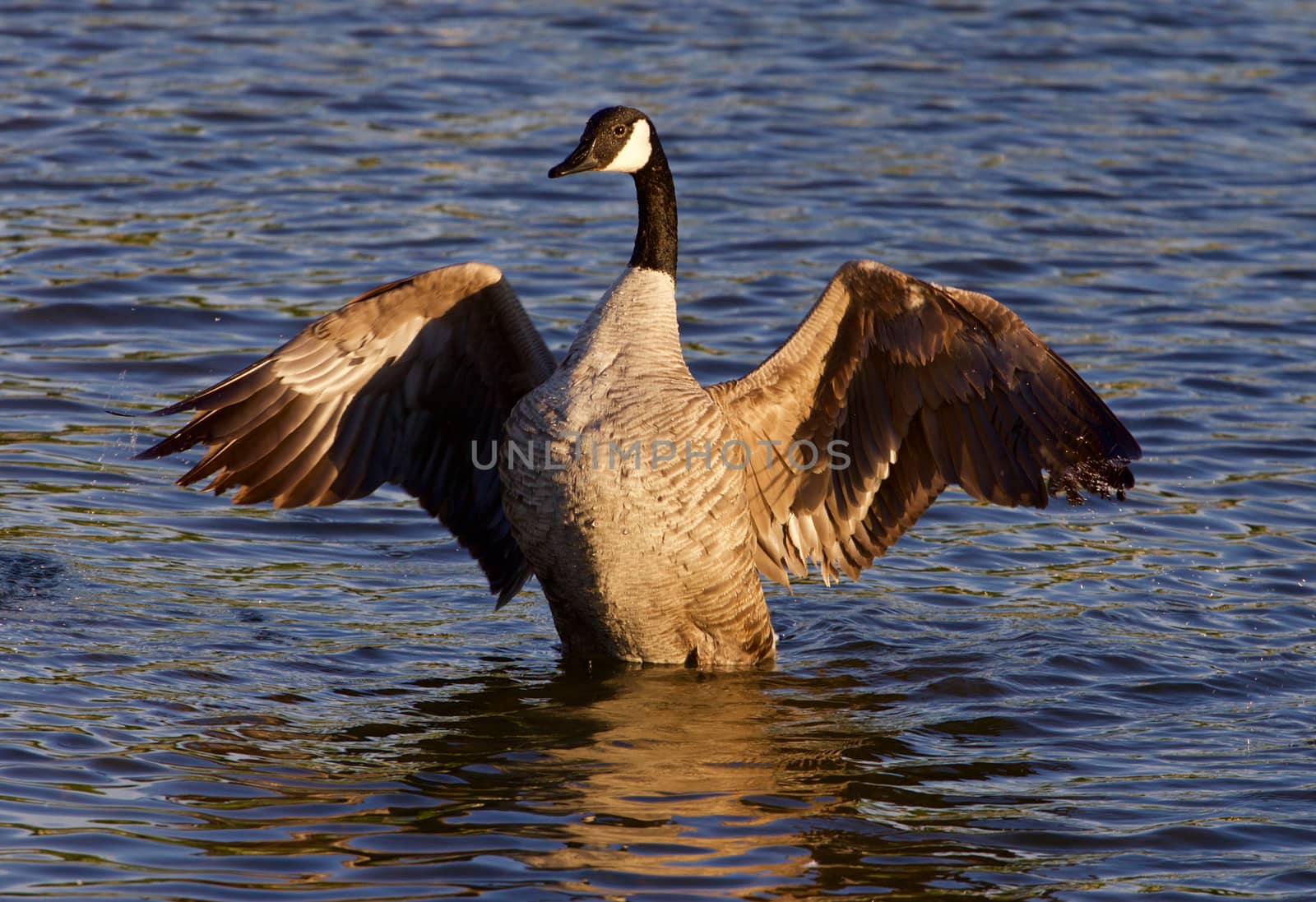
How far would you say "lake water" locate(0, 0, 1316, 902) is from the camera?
17.9 feet

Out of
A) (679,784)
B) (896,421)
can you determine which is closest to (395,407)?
(896,421)

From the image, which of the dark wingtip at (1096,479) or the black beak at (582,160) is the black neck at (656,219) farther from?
the dark wingtip at (1096,479)

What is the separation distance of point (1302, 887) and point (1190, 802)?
2.10 feet

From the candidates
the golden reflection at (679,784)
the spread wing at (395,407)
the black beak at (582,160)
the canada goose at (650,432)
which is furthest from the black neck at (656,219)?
the golden reflection at (679,784)

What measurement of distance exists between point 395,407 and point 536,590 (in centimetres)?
158

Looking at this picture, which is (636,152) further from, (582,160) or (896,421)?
(896,421)

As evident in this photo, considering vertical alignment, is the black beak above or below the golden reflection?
above

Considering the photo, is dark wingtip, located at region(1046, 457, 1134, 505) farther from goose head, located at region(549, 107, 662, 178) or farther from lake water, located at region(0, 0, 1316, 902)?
goose head, located at region(549, 107, 662, 178)

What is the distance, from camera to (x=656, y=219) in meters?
6.98

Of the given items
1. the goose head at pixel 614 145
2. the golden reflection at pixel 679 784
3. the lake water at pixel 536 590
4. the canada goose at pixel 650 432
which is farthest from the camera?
the goose head at pixel 614 145

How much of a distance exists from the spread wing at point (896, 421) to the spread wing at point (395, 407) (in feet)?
3.25

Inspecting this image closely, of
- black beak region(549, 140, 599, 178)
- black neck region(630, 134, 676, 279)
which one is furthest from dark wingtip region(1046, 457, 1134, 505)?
black beak region(549, 140, 599, 178)

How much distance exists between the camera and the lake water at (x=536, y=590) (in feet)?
17.9

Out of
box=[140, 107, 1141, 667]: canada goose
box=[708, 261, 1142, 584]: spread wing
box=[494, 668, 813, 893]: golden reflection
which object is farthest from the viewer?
box=[708, 261, 1142, 584]: spread wing
